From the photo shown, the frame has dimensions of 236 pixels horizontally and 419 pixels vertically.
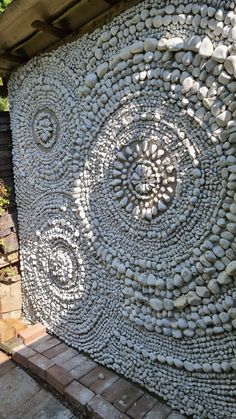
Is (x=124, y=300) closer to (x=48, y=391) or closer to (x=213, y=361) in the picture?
(x=213, y=361)

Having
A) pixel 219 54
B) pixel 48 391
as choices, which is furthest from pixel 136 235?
pixel 48 391

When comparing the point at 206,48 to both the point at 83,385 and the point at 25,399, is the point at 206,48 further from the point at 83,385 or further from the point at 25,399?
the point at 25,399

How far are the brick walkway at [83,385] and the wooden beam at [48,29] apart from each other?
8.98 feet

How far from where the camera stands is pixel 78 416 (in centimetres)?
250

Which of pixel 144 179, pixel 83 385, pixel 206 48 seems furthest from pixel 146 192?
pixel 83 385

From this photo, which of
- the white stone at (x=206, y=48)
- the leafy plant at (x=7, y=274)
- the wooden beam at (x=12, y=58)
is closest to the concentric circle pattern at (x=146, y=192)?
the white stone at (x=206, y=48)

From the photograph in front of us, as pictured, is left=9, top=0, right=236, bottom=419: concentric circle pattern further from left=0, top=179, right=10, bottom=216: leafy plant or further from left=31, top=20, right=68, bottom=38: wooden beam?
left=0, top=179, right=10, bottom=216: leafy plant

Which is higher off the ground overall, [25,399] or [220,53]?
[220,53]

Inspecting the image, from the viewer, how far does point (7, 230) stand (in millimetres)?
3475

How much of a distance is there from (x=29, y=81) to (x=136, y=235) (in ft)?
6.05

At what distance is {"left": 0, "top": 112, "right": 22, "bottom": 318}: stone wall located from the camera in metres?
3.47

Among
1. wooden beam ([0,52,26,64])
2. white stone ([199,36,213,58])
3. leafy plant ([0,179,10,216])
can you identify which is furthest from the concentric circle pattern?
leafy plant ([0,179,10,216])

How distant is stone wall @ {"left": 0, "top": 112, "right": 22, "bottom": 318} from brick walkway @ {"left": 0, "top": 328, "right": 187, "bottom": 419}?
0.57 metres

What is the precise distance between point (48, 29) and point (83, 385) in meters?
2.82
